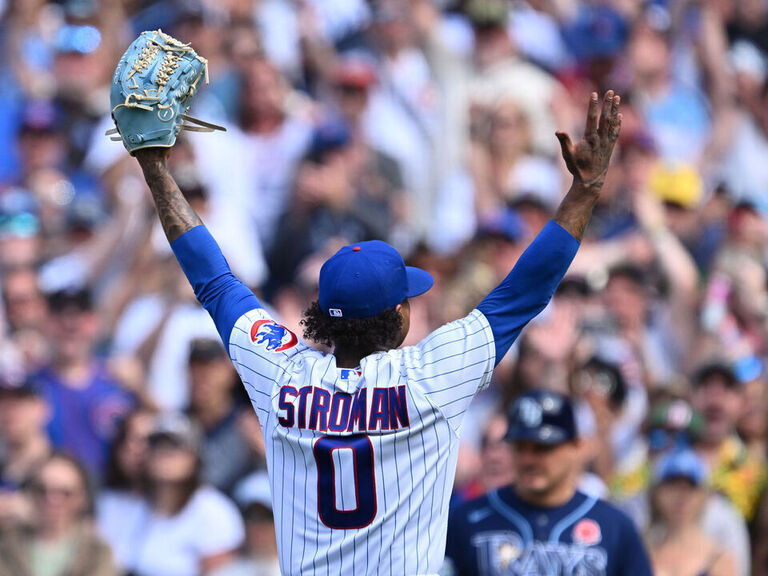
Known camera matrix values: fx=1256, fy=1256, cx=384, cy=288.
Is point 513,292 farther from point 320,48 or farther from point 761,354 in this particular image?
point 320,48

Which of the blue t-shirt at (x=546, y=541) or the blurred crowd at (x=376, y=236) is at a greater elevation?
the blurred crowd at (x=376, y=236)

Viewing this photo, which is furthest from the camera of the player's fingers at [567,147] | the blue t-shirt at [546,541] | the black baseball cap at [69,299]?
the black baseball cap at [69,299]

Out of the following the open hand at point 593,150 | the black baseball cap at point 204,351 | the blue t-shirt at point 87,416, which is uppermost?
the black baseball cap at point 204,351

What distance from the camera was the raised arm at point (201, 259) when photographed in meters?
3.33

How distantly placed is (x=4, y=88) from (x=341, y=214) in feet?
8.99

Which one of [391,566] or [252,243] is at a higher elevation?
[252,243]

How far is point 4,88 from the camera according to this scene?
28.8ft

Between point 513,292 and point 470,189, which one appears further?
point 470,189

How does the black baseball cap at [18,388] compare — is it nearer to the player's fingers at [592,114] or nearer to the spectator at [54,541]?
the spectator at [54,541]

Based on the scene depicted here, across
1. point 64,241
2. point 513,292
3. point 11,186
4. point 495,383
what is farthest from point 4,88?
point 513,292

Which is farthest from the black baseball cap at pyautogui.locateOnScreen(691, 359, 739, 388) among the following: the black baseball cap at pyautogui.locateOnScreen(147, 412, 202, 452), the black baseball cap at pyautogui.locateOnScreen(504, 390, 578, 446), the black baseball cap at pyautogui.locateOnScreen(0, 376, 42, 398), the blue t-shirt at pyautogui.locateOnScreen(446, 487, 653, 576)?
the black baseball cap at pyautogui.locateOnScreen(0, 376, 42, 398)

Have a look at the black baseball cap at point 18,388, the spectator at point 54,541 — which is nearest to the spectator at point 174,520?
the spectator at point 54,541

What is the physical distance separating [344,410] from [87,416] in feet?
13.1

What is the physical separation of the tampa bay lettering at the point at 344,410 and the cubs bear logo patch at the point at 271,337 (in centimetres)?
14
